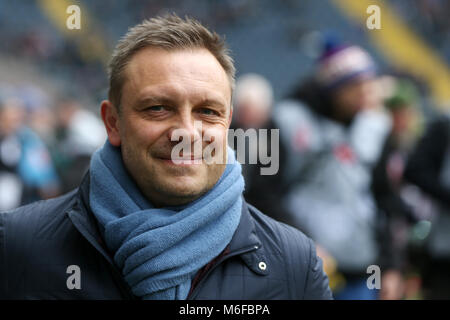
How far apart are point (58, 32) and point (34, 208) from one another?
17586 mm

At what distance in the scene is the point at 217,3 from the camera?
17.6 meters

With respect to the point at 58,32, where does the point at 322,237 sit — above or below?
below

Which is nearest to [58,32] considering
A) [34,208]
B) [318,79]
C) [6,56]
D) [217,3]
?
[6,56]

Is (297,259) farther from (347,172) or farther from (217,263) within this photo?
(347,172)

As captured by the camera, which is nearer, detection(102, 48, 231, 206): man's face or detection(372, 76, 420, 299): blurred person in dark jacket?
detection(102, 48, 231, 206): man's face

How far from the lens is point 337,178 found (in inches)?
152

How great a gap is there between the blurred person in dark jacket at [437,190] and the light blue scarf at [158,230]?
9.61ft

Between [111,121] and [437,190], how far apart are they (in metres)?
3.13

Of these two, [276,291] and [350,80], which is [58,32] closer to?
[350,80]

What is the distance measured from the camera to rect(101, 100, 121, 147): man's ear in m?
1.94

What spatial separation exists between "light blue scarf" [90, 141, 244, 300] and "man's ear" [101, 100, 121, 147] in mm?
53

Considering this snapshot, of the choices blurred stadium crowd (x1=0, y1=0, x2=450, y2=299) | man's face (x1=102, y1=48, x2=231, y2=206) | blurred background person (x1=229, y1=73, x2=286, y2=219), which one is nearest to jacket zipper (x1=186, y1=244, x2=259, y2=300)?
man's face (x1=102, y1=48, x2=231, y2=206)

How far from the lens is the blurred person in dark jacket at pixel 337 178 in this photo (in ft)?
12.6

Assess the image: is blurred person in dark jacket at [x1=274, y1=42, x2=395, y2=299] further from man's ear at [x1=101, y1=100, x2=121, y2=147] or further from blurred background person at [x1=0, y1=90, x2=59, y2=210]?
blurred background person at [x1=0, y1=90, x2=59, y2=210]
